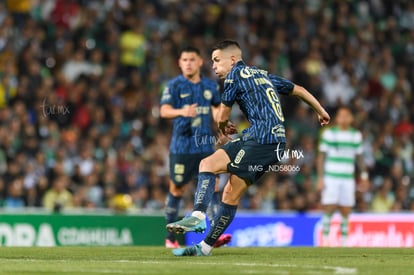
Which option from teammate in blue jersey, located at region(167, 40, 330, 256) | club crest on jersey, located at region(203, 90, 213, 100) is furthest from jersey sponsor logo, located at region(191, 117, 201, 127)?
teammate in blue jersey, located at region(167, 40, 330, 256)

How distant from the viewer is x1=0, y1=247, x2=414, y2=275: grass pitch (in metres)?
8.98

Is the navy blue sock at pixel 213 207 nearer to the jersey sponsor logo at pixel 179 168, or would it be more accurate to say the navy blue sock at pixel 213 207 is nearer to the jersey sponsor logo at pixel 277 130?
the jersey sponsor logo at pixel 179 168

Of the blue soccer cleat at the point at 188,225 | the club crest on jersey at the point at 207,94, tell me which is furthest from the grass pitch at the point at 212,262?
the club crest on jersey at the point at 207,94

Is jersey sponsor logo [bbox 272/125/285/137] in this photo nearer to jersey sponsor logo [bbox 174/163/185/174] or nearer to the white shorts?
jersey sponsor logo [bbox 174/163/185/174]

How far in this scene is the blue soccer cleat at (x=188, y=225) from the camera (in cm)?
1004

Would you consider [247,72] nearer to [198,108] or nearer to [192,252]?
[192,252]

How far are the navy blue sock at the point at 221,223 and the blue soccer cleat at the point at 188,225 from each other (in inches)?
14.8

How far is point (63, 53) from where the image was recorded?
69.3ft

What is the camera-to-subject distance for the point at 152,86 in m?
21.6

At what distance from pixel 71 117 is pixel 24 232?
12.6 ft

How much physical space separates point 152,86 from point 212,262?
1200cm

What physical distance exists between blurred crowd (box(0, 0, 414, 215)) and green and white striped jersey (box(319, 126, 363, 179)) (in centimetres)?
205

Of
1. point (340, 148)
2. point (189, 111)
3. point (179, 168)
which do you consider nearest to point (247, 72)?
point (189, 111)

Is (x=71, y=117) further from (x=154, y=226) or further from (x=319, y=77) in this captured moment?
(x=319, y=77)
